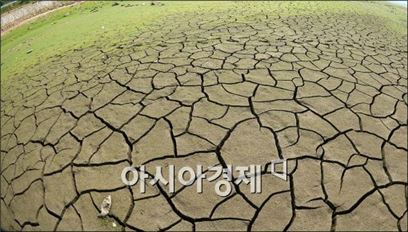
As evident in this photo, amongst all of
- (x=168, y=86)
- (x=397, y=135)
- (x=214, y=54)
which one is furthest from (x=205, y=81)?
(x=397, y=135)

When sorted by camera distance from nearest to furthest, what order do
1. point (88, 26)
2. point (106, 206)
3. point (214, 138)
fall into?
point (106, 206)
point (214, 138)
point (88, 26)

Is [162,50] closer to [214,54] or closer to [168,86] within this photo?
[214,54]

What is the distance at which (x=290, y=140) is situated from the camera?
263 cm

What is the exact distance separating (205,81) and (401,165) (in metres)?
1.74

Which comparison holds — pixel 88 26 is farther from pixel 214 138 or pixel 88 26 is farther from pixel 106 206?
pixel 106 206

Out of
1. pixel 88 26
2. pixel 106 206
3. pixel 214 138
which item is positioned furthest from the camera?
pixel 88 26

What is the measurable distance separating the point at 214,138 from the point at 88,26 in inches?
224

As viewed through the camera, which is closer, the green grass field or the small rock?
the small rock

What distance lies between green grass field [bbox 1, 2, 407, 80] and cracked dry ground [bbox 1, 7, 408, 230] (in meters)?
1.60

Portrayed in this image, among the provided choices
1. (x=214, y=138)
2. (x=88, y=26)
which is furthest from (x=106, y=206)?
(x=88, y=26)

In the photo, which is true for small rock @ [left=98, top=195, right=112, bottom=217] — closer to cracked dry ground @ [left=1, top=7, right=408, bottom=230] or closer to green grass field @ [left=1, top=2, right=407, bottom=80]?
cracked dry ground @ [left=1, top=7, right=408, bottom=230]

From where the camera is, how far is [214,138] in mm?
2650

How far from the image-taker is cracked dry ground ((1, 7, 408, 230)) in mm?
2242

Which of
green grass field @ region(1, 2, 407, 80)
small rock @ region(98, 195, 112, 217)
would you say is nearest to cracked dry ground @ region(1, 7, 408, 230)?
small rock @ region(98, 195, 112, 217)
